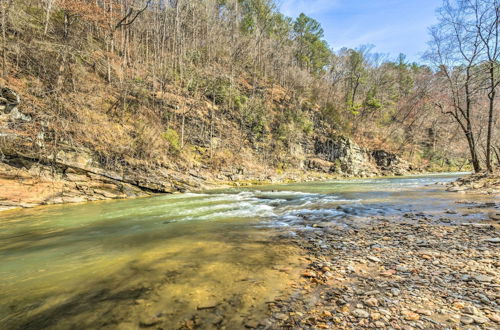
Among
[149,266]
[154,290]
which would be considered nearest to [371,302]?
[154,290]

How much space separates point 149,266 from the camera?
188 inches

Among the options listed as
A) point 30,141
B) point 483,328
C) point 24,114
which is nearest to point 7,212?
point 30,141

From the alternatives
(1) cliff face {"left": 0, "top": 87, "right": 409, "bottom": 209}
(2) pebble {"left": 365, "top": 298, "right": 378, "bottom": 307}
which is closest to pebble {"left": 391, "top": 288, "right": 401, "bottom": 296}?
(2) pebble {"left": 365, "top": 298, "right": 378, "bottom": 307}

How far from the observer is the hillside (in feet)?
48.2

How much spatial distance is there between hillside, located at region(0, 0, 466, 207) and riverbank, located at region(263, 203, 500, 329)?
14.5 m

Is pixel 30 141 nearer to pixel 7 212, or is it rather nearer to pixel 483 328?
pixel 7 212

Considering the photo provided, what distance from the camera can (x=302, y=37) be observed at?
168 feet

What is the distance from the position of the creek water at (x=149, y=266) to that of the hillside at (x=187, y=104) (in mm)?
6435

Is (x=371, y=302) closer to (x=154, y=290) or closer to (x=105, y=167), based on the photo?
(x=154, y=290)

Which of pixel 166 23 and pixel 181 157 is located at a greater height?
pixel 166 23

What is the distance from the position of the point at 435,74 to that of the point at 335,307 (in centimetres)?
2037

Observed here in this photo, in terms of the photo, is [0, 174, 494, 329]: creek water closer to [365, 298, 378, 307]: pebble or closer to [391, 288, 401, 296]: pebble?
[365, 298, 378, 307]: pebble

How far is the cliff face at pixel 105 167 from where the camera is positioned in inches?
495

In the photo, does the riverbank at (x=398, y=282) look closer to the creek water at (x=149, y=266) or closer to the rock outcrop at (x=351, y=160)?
the creek water at (x=149, y=266)
